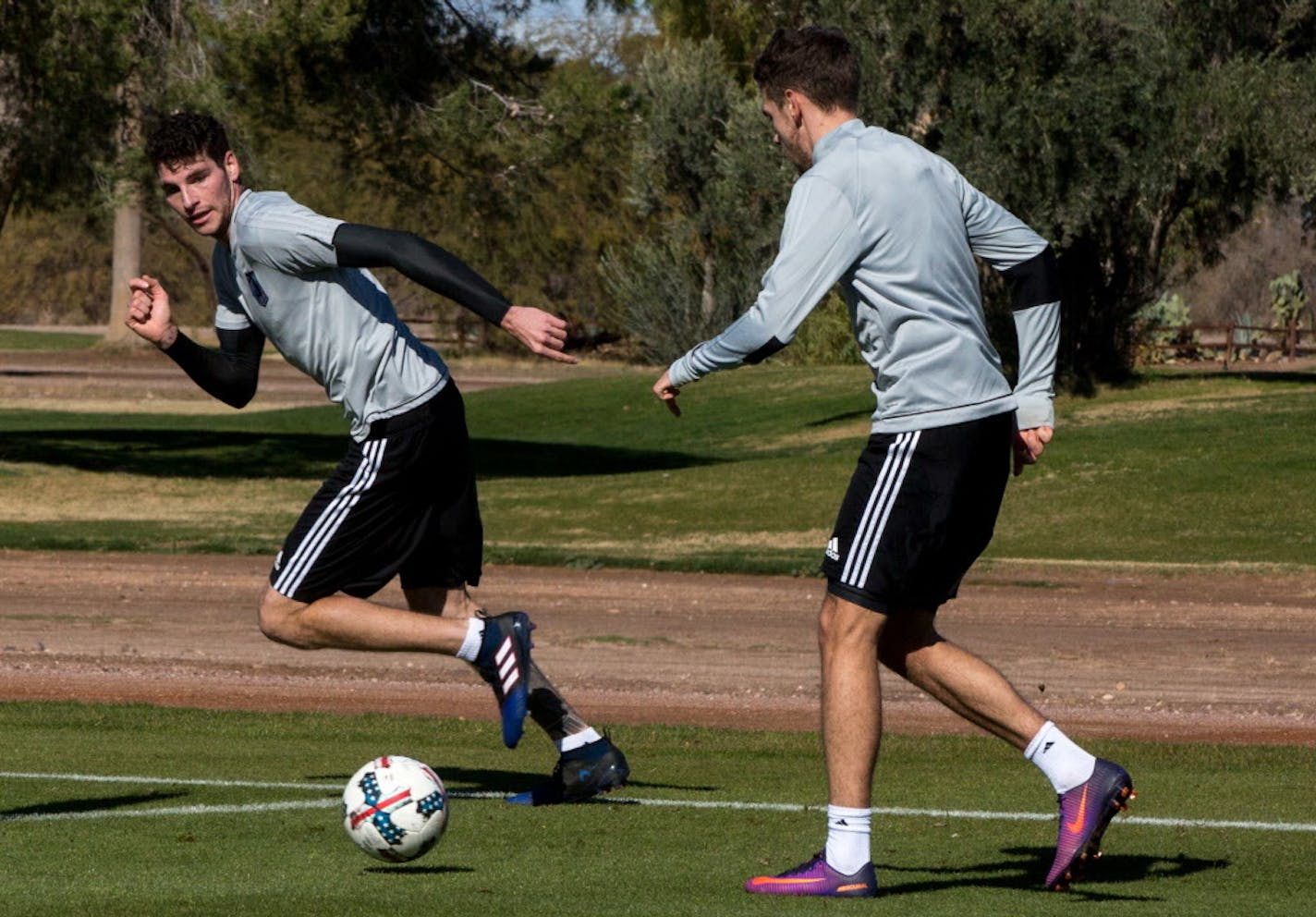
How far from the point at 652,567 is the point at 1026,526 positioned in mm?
5369

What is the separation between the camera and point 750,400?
45.7 metres

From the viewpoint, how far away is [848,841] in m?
5.65

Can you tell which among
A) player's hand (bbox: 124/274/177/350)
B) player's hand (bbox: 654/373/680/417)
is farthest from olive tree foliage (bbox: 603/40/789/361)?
player's hand (bbox: 654/373/680/417)

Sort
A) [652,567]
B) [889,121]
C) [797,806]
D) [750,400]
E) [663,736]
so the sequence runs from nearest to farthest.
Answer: [797,806] → [663,736] → [652,567] → [889,121] → [750,400]

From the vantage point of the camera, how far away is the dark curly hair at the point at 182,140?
691 cm

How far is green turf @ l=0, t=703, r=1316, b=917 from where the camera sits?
18.6 ft

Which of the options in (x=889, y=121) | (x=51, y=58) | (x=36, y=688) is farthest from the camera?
(x=889, y=121)

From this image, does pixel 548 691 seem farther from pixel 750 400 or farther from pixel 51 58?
pixel 750 400

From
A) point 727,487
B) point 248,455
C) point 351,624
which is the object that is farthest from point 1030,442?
point 248,455

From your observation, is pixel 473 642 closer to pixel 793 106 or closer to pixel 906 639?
pixel 906 639

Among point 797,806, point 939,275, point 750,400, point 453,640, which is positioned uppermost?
point 939,275

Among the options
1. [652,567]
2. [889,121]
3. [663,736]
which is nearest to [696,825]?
[663,736]

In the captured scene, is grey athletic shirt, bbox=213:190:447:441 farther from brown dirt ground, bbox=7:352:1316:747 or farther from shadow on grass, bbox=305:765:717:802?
brown dirt ground, bbox=7:352:1316:747

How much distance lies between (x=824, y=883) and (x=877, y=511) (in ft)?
3.29
